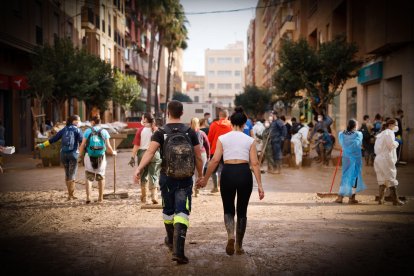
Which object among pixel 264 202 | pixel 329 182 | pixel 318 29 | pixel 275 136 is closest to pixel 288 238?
pixel 264 202

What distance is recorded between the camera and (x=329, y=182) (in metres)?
13.5

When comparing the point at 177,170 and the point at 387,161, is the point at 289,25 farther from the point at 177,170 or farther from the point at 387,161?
the point at 177,170

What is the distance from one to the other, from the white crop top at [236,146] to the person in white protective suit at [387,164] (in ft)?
15.1

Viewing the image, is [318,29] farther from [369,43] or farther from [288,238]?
[288,238]

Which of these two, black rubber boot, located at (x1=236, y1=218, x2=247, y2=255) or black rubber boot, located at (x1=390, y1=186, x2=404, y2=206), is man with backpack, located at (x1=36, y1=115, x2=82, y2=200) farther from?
black rubber boot, located at (x1=390, y1=186, x2=404, y2=206)

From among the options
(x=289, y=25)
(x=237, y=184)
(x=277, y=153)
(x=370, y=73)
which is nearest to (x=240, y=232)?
(x=237, y=184)

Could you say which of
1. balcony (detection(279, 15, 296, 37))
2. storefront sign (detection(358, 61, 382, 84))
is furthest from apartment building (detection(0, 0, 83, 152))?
balcony (detection(279, 15, 296, 37))

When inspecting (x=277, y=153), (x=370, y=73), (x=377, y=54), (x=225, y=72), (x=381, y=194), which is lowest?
(x=381, y=194)

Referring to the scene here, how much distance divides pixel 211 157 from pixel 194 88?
12772cm

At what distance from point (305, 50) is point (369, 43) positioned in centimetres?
342

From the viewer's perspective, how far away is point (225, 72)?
14038 cm

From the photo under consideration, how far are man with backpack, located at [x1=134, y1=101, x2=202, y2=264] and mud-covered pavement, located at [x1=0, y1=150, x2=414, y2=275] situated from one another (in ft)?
1.12

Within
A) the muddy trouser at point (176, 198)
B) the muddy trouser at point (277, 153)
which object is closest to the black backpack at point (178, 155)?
the muddy trouser at point (176, 198)

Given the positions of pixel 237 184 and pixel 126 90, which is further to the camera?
pixel 126 90
